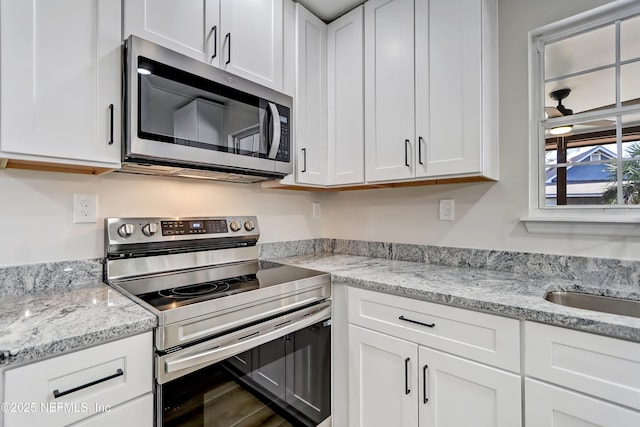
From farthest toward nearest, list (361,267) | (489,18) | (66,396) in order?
1. (361,267)
2. (489,18)
3. (66,396)

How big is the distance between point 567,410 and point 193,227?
161 cm

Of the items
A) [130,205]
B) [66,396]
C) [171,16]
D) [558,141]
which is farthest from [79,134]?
[558,141]

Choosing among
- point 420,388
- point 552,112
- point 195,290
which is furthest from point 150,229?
point 552,112

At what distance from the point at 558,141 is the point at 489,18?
0.68m

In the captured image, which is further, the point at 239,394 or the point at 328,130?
the point at 328,130

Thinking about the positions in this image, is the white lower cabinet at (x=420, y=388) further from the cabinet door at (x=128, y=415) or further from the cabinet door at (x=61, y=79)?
the cabinet door at (x=61, y=79)

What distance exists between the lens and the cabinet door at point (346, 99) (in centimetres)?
184

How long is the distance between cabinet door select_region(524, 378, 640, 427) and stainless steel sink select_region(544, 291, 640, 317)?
36 cm

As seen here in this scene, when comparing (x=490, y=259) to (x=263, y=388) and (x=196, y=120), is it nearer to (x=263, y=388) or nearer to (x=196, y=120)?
(x=263, y=388)

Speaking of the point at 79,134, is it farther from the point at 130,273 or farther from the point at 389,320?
the point at 389,320

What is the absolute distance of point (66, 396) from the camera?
79 cm

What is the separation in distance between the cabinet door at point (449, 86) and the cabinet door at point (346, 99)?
363mm

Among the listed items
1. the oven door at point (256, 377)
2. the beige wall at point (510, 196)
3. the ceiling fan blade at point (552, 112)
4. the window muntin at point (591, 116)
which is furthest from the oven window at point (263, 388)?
the ceiling fan blade at point (552, 112)

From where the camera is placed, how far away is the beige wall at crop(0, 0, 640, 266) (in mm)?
1214
